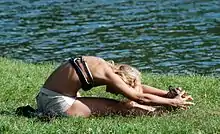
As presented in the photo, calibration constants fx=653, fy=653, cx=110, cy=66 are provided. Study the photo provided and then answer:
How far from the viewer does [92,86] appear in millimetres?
10023

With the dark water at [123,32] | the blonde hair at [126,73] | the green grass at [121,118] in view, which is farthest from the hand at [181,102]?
the dark water at [123,32]

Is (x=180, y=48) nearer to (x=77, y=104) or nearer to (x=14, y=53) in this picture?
(x=14, y=53)

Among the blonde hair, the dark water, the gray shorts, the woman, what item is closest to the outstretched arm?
the woman

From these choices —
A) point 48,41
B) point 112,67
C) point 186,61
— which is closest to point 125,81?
point 112,67

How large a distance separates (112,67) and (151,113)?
99 centimetres

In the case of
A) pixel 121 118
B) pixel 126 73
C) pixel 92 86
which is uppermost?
pixel 126 73

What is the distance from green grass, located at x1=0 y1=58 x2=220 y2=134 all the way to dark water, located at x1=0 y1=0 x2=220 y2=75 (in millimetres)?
5849

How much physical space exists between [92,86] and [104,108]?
1.47 ft

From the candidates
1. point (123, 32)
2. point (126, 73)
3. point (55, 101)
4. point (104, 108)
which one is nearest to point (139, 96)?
point (126, 73)

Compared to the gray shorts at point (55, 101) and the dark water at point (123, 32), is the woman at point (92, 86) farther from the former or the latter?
the dark water at point (123, 32)

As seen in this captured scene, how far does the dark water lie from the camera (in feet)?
73.1

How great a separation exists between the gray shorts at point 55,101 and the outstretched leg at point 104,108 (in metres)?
0.15

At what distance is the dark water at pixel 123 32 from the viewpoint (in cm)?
2228

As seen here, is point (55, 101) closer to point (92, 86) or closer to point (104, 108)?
point (92, 86)
